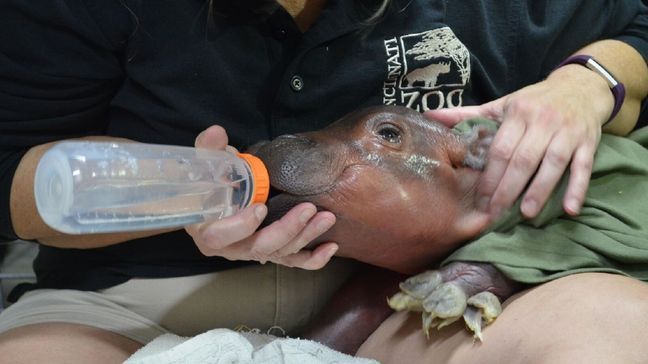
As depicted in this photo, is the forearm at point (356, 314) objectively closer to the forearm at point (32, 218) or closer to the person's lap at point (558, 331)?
the person's lap at point (558, 331)

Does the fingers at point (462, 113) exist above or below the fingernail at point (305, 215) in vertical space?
below

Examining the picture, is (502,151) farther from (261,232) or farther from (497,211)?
(261,232)

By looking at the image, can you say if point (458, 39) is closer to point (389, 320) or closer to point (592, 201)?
point (592, 201)

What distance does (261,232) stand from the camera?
1.05 metres

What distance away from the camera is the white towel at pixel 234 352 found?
1.13m

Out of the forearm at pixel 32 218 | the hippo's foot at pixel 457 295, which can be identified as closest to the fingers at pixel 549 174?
the hippo's foot at pixel 457 295

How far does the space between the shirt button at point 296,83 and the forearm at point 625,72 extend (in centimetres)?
57

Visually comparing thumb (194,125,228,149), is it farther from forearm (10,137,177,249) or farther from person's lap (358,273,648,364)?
person's lap (358,273,648,364)

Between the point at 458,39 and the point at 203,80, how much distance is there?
1.59ft

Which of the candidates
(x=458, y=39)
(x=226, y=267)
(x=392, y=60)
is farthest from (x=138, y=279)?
(x=458, y=39)

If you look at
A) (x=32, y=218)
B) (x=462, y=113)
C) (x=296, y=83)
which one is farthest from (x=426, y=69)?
(x=32, y=218)

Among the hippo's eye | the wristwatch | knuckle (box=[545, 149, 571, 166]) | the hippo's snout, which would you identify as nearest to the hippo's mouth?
the hippo's snout

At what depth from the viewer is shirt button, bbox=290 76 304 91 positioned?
1.32 m

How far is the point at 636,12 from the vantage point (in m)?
1.63
